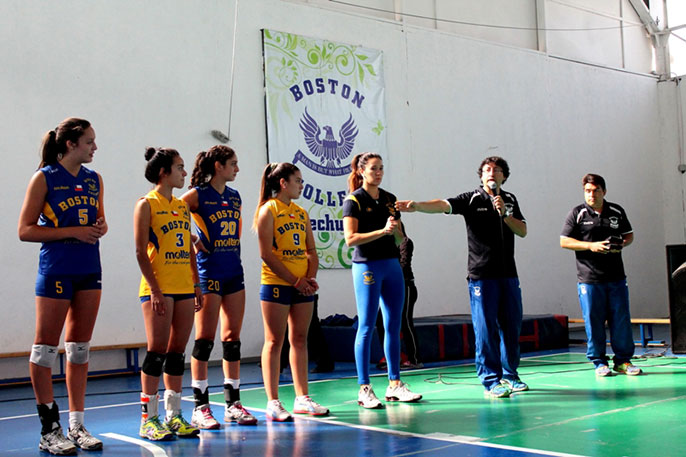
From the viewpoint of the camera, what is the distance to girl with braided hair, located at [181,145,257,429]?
4.12 meters

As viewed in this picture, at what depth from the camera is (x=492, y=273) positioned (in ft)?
16.3

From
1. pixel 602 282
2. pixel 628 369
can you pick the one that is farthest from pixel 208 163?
pixel 628 369

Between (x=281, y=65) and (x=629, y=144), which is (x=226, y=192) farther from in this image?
(x=629, y=144)

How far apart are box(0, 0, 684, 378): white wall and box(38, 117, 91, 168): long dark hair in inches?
144

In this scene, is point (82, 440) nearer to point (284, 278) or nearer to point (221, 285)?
point (221, 285)

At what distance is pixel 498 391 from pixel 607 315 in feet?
4.79

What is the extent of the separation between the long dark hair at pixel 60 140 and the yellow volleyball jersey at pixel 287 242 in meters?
1.13

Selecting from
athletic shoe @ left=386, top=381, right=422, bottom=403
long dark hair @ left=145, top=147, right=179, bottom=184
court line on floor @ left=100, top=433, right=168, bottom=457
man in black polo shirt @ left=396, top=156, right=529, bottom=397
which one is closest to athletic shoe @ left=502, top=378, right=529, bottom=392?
man in black polo shirt @ left=396, top=156, right=529, bottom=397

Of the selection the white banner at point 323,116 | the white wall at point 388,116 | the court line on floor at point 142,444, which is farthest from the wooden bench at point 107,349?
the court line on floor at point 142,444

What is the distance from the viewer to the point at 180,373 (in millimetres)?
3910

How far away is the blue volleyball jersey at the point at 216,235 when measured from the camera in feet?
13.6

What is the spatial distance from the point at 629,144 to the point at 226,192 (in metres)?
10.2

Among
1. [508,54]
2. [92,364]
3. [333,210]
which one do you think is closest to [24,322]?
[92,364]

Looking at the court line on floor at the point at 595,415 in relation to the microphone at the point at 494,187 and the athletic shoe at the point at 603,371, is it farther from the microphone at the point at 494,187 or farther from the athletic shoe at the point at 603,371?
the microphone at the point at 494,187
